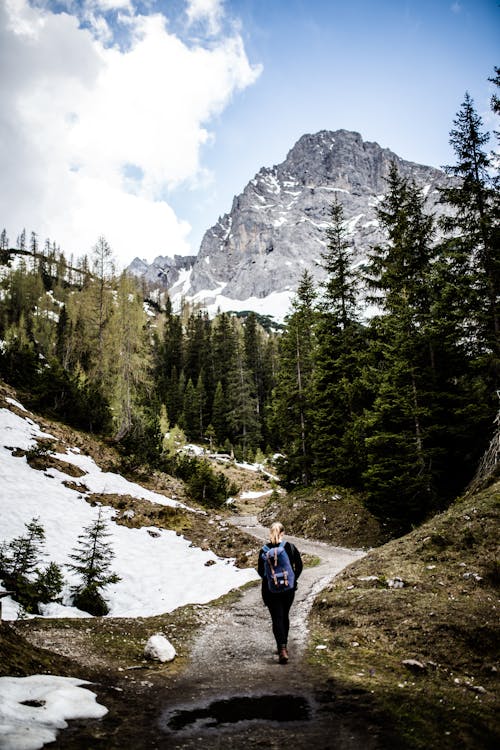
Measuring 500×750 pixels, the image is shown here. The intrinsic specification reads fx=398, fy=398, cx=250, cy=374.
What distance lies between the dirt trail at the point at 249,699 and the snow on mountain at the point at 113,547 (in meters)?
2.17

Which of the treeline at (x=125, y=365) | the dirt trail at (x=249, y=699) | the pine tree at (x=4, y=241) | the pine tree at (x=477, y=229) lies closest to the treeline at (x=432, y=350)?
the pine tree at (x=477, y=229)

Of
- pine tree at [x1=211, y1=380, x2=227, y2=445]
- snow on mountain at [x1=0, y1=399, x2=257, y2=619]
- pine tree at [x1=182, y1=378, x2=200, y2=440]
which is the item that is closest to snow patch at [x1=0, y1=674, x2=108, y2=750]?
snow on mountain at [x1=0, y1=399, x2=257, y2=619]

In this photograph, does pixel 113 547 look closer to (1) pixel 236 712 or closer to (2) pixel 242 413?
(1) pixel 236 712

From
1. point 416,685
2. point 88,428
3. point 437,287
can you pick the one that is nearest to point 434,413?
point 437,287

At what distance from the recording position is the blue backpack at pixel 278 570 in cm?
602

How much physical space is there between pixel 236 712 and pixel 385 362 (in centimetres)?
1534

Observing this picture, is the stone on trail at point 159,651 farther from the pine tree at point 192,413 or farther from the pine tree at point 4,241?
the pine tree at point 4,241

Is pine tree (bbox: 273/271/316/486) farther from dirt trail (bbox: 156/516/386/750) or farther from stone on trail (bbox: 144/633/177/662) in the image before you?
stone on trail (bbox: 144/633/177/662)

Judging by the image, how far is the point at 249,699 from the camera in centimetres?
453

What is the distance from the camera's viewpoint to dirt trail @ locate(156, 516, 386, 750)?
3498mm

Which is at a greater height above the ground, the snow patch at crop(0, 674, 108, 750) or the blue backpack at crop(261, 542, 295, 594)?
the blue backpack at crop(261, 542, 295, 594)

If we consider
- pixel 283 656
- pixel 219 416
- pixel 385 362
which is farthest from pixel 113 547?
pixel 219 416

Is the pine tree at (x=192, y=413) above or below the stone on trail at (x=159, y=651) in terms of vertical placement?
above

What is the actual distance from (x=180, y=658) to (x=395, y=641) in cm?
332
